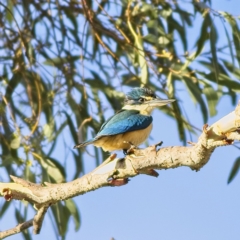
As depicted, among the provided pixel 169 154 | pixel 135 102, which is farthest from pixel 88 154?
pixel 169 154

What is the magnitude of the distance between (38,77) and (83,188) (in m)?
1.56

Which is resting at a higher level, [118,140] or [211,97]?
[211,97]

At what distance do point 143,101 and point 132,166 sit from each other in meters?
0.93

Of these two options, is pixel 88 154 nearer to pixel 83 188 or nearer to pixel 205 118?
pixel 205 118

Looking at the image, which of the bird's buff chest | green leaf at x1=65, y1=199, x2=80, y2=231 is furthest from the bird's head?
green leaf at x1=65, y1=199, x2=80, y2=231

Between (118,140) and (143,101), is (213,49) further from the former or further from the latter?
(118,140)

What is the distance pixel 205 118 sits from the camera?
9.80ft

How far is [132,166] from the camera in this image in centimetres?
157

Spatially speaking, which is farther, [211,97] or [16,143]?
[211,97]

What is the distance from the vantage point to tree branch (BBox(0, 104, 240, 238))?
134 cm

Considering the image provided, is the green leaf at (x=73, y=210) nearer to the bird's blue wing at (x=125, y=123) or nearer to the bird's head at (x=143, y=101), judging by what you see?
the bird's head at (x=143, y=101)

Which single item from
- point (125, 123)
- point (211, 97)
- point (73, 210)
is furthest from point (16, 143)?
point (211, 97)

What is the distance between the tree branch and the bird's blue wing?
0.43 m

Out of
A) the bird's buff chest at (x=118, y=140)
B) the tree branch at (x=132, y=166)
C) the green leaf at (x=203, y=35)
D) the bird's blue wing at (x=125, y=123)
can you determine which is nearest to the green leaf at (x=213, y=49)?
the green leaf at (x=203, y=35)
